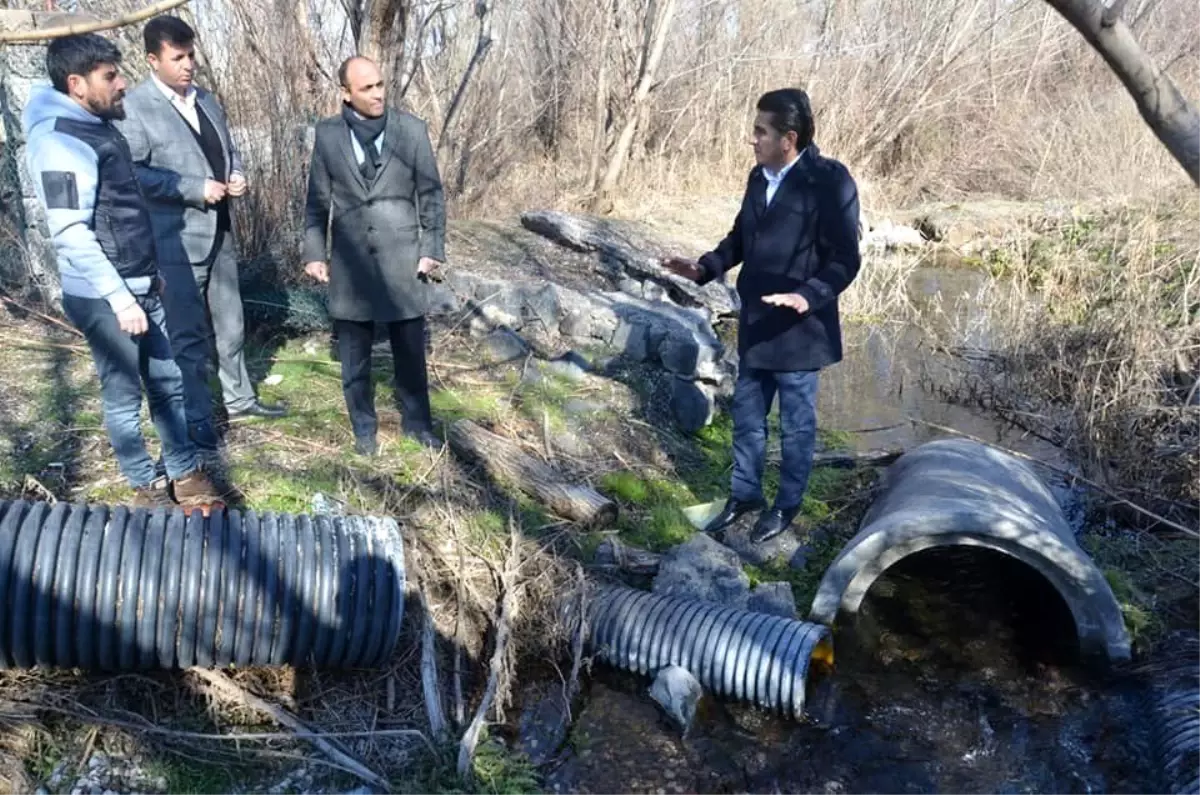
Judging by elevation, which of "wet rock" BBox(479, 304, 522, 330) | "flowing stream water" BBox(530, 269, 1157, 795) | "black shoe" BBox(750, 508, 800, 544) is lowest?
"flowing stream water" BBox(530, 269, 1157, 795)

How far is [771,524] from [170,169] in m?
3.39

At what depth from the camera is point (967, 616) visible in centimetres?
470

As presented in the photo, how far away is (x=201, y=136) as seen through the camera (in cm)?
453

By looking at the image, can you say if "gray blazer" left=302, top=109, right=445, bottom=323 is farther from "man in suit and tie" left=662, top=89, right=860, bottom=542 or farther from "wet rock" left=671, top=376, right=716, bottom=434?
"wet rock" left=671, top=376, right=716, bottom=434

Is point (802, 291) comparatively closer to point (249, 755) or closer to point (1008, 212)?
point (249, 755)

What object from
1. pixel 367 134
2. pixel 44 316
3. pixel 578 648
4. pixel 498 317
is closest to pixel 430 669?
pixel 578 648

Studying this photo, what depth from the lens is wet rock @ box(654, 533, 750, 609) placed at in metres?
4.42

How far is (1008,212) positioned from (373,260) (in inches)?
457

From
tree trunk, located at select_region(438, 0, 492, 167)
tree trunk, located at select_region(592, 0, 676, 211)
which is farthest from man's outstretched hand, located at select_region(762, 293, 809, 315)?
tree trunk, located at select_region(592, 0, 676, 211)

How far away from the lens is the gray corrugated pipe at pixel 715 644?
3848 mm

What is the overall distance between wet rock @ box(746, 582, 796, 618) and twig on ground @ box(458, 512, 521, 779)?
3.71 feet

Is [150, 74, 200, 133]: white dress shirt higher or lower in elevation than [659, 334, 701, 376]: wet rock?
higher

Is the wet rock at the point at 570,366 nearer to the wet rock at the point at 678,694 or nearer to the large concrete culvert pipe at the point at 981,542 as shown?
the large concrete culvert pipe at the point at 981,542

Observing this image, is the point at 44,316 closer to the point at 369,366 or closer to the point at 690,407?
the point at 369,366
